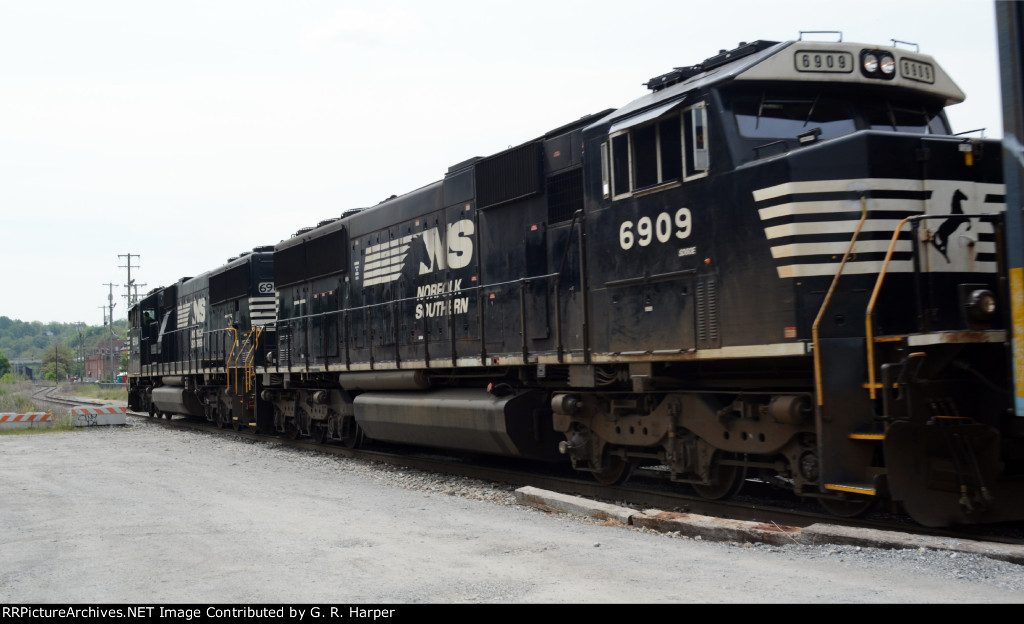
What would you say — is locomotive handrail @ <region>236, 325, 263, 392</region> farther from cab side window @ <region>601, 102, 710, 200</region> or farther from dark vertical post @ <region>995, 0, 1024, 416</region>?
dark vertical post @ <region>995, 0, 1024, 416</region>

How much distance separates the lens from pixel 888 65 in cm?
771

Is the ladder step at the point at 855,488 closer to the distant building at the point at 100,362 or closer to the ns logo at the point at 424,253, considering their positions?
the ns logo at the point at 424,253

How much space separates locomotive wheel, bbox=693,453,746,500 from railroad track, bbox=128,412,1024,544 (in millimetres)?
89

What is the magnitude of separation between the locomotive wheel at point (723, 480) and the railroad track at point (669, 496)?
0.29 feet

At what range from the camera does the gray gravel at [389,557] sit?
5.25m

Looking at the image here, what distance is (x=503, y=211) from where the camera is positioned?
38.6 ft

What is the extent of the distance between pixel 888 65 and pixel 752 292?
2288 mm

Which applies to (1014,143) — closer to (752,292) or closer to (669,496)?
(752,292)

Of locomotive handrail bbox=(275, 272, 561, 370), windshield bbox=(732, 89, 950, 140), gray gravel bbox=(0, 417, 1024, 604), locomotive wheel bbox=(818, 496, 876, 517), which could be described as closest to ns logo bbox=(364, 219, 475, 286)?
locomotive handrail bbox=(275, 272, 561, 370)

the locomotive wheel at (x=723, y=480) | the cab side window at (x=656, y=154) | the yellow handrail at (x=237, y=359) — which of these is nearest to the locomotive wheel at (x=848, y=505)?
the locomotive wheel at (x=723, y=480)

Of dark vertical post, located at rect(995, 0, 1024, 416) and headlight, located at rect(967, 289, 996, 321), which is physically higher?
dark vertical post, located at rect(995, 0, 1024, 416)

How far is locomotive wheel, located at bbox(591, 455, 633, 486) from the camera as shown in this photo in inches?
394

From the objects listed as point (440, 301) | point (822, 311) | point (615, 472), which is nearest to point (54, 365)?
point (440, 301)
